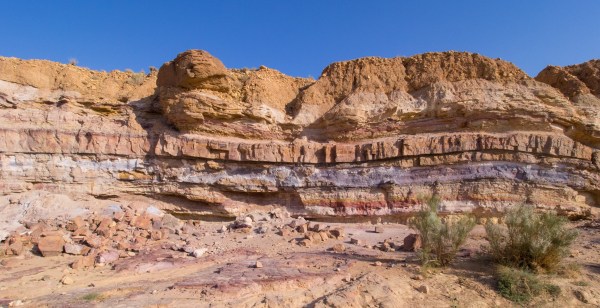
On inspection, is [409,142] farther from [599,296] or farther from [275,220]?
[599,296]

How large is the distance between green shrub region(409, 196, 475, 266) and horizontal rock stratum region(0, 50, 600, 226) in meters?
4.19

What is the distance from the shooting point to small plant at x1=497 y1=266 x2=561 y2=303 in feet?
17.3

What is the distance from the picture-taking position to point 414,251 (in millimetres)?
7723

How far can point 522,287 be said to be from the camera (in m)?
5.45

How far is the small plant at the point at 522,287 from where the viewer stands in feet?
17.3

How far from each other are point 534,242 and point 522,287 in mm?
1121

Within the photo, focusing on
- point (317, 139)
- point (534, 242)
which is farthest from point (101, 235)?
point (534, 242)

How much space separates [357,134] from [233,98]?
499cm

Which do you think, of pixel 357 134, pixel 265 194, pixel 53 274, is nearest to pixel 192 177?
pixel 265 194

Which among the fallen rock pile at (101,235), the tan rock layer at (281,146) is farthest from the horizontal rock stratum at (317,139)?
the fallen rock pile at (101,235)

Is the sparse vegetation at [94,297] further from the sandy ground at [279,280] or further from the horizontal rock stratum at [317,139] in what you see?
the horizontal rock stratum at [317,139]

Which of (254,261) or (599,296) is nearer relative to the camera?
(599,296)

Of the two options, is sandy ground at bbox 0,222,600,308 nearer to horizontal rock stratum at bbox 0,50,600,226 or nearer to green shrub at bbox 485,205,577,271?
green shrub at bbox 485,205,577,271

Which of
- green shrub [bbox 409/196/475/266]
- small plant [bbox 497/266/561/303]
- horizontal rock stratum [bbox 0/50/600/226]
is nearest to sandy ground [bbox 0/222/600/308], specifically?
small plant [bbox 497/266/561/303]
